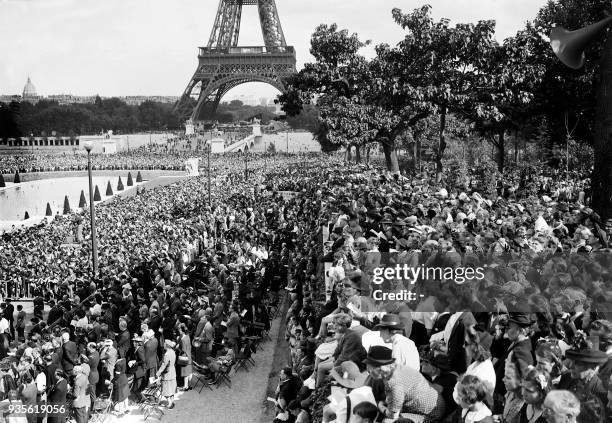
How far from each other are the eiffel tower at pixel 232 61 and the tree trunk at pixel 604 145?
208 ft

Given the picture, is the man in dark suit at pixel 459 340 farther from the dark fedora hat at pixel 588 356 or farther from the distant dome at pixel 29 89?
the distant dome at pixel 29 89

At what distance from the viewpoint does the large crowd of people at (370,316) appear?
15.5 feet

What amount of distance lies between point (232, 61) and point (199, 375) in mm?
71816

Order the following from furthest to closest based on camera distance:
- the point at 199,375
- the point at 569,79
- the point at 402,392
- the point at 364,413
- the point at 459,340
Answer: the point at 569,79
the point at 199,375
the point at 459,340
the point at 402,392
the point at 364,413

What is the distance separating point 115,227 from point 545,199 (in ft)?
50.9

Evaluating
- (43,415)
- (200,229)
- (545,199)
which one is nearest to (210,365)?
(43,415)

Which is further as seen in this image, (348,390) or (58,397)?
(58,397)

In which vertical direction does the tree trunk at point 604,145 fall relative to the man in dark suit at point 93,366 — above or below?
above

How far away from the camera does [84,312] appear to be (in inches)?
492

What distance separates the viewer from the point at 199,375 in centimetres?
1093

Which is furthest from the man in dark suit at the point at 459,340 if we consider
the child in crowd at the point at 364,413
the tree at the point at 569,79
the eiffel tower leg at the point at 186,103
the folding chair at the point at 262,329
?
the eiffel tower leg at the point at 186,103

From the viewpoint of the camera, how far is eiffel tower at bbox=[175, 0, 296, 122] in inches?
3113

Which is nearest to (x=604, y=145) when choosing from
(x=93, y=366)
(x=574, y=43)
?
(x=574, y=43)

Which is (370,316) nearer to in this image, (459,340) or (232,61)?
(459,340)
